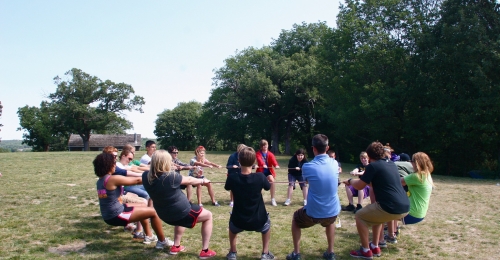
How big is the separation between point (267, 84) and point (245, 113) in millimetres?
6915

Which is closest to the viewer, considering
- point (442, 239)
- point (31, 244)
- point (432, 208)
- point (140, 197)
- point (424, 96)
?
point (31, 244)

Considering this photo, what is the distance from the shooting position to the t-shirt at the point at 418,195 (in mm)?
6379

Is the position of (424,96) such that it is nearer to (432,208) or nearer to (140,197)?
(432,208)

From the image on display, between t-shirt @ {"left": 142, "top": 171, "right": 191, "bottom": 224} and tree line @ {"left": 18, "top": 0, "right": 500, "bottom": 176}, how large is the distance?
21.9 metres

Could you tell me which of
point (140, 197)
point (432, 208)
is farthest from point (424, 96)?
point (140, 197)

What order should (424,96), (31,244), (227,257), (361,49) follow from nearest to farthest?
(227,257)
(31,244)
(424,96)
(361,49)

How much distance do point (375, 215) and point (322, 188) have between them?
3.22ft

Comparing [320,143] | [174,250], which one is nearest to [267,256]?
[174,250]

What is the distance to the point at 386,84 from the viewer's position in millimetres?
29031

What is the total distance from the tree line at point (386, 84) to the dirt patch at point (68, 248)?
74.5ft

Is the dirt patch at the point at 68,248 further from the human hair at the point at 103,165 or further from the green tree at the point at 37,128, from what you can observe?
the green tree at the point at 37,128

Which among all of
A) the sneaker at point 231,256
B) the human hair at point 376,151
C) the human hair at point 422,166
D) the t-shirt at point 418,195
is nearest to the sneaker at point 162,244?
the sneaker at point 231,256

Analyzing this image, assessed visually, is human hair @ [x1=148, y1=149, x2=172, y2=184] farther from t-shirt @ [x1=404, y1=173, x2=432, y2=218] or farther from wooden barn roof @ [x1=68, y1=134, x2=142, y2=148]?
wooden barn roof @ [x1=68, y1=134, x2=142, y2=148]

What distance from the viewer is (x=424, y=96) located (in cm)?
2697
